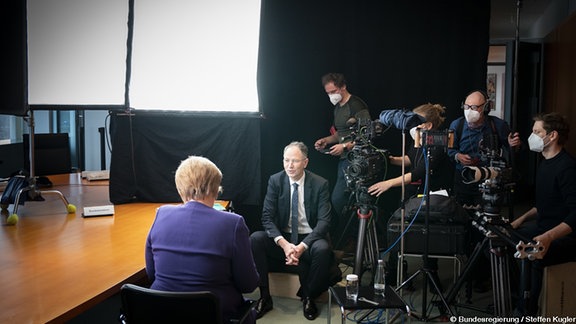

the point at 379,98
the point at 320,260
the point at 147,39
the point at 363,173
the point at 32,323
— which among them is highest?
the point at 147,39

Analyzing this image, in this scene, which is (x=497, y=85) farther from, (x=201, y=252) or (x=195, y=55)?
(x=201, y=252)

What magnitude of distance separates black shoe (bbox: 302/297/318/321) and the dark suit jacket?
0.43m

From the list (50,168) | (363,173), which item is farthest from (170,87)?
(50,168)

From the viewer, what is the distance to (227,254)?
2070mm

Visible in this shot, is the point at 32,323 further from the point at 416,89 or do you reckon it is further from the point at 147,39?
the point at 416,89

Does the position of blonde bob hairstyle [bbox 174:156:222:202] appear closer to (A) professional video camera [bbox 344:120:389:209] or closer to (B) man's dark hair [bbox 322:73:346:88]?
(A) professional video camera [bbox 344:120:389:209]

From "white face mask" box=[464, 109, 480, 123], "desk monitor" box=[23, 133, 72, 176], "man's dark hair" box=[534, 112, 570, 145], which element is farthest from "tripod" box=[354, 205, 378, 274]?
"desk monitor" box=[23, 133, 72, 176]

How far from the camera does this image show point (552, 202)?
10.4ft

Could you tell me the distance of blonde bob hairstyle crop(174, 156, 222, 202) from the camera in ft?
7.14

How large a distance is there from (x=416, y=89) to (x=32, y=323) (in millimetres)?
3496

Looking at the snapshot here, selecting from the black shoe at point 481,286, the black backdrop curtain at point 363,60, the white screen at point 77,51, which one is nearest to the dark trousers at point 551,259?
the black shoe at point 481,286

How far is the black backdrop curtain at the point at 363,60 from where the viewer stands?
14.1 feet

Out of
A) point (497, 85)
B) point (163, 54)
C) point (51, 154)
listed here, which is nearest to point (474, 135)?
point (163, 54)

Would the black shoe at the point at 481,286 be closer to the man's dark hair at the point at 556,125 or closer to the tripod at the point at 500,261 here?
the tripod at the point at 500,261
